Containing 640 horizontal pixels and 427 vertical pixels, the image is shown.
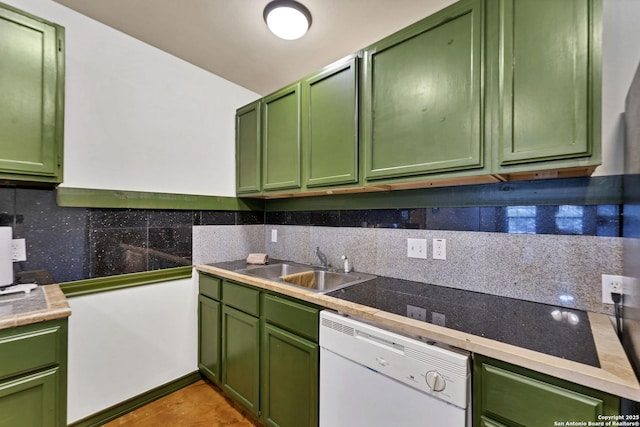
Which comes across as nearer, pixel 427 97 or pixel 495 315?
pixel 495 315

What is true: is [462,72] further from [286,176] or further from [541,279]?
[286,176]

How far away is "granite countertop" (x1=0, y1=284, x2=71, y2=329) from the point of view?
1.14 metres

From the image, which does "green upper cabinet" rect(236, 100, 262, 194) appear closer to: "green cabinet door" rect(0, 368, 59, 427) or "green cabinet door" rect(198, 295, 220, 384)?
"green cabinet door" rect(198, 295, 220, 384)

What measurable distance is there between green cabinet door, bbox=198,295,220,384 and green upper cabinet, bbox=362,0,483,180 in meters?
1.57

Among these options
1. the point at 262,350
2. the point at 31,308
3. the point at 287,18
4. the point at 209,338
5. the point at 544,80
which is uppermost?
the point at 287,18

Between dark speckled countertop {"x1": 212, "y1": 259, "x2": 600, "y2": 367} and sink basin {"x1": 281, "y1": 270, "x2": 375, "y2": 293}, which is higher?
dark speckled countertop {"x1": 212, "y1": 259, "x2": 600, "y2": 367}

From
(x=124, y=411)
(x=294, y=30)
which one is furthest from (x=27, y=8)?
(x=124, y=411)

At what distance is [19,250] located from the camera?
1.58 metres

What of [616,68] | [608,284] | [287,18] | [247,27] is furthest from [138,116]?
[608,284]

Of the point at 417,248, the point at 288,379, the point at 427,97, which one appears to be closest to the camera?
the point at 427,97

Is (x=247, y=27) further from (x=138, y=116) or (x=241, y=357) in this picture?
(x=241, y=357)

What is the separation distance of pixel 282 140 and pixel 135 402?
84.7 inches

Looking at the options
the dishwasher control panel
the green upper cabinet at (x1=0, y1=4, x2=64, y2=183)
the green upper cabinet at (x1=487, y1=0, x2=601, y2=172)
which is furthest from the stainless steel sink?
the green upper cabinet at (x1=0, y1=4, x2=64, y2=183)

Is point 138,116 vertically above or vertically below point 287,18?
A: below
